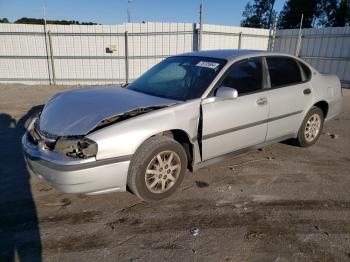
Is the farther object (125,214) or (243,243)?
(125,214)

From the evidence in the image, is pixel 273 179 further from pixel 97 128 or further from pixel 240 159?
pixel 97 128

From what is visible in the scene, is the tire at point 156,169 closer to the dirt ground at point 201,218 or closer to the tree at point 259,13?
the dirt ground at point 201,218

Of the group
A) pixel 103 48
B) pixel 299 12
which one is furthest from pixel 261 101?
pixel 299 12

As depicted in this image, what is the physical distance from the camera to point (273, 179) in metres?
4.03

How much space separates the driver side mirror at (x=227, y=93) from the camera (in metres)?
3.51

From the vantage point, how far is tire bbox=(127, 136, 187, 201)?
10.3ft

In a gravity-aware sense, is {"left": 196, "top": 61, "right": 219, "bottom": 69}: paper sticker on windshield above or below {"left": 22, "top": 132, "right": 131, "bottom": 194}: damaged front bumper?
above

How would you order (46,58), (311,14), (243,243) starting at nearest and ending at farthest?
1. (243,243)
2. (46,58)
3. (311,14)

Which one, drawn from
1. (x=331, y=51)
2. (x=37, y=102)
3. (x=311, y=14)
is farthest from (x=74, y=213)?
(x=311, y=14)

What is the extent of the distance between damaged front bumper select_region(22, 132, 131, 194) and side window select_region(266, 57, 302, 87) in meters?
2.48

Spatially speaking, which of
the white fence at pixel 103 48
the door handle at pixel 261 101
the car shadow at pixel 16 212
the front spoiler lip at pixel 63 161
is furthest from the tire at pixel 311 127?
the white fence at pixel 103 48

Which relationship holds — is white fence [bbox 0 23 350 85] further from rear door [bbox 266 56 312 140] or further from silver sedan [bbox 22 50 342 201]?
silver sedan [bbox 22 50 342 201]

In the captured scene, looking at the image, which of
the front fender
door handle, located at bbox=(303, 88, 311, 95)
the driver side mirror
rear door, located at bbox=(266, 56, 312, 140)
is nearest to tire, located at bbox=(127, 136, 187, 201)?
the front fender

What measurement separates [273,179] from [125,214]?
2020mm
